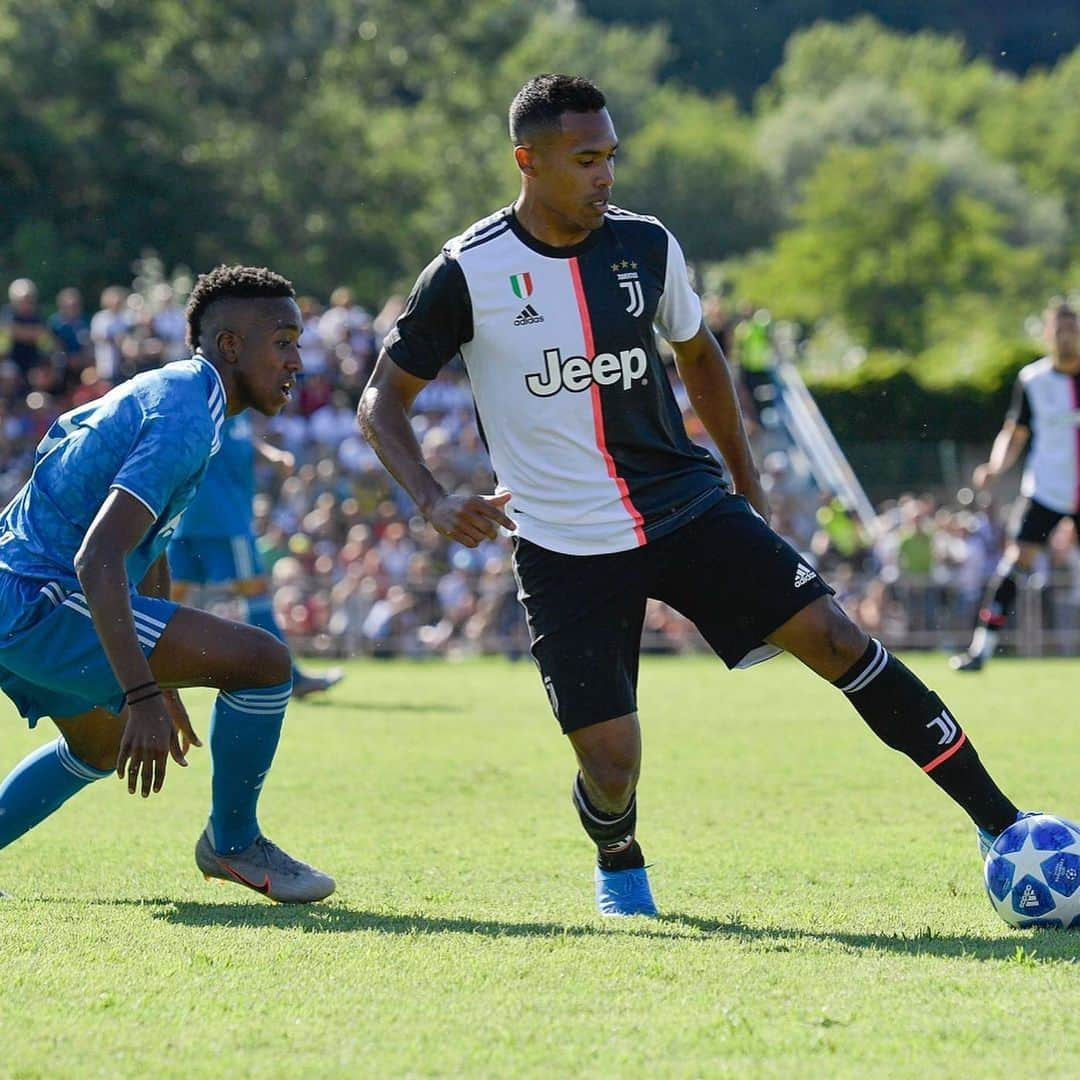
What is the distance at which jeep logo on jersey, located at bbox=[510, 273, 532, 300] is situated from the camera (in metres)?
6.08

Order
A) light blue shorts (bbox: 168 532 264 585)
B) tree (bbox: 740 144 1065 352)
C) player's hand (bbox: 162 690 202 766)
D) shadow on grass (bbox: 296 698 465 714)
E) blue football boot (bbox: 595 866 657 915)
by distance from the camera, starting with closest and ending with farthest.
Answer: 1. blue football boot (bbox: 595 866 657 915)
2. player's hand (bbox: 162 690 202 766)
3. light blue shorts (bbox: 168 532 264 585)
4. shadow on grass (bbox: 296 698 465 714)
5. tree (bbox: 740 144 1065 352)

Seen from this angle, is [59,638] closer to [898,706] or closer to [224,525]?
[898,706]

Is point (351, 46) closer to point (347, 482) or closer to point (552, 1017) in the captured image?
point (347, 482)

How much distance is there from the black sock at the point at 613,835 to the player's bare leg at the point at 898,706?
81 centimetres

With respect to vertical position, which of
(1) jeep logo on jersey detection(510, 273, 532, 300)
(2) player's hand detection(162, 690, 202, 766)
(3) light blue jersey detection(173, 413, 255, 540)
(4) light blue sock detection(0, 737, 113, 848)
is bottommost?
(3) light blue jersey detection(173, 413, 255, 540)

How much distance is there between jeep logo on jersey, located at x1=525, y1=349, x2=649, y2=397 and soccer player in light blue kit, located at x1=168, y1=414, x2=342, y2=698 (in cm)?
694

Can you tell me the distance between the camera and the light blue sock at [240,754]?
6227mm

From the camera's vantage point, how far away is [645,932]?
18.4ft

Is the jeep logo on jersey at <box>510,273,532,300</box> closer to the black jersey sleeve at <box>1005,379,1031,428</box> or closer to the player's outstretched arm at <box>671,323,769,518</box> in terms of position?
the player's outstretched arm at <box>671,323,769,518</box>

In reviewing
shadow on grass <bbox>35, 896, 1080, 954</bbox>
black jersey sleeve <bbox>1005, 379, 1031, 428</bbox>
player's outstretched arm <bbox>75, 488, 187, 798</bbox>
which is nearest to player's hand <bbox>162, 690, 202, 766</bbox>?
shadow on grass <bbox>35, 896, 1080, 954</bbox>

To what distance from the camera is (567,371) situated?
6.05 m

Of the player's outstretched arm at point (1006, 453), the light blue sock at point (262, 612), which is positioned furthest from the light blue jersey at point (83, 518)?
the player's outstretched arm at point (1006, 453)

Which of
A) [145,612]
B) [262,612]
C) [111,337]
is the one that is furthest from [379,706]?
[111,337]

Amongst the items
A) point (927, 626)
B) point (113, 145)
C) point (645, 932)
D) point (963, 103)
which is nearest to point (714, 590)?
point (645, 932)
